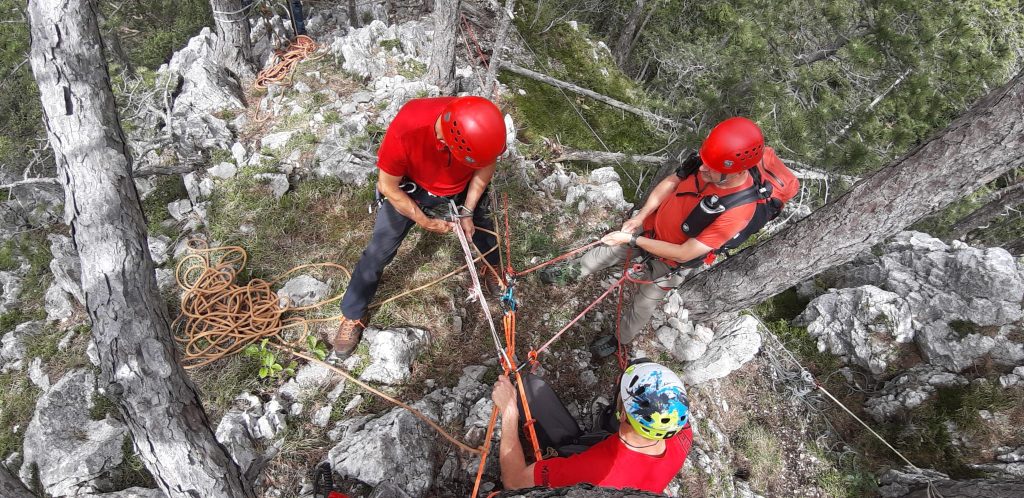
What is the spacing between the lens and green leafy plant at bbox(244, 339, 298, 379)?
348 centimetres

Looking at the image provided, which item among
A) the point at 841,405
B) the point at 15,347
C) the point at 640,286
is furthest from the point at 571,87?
the point at 15,347

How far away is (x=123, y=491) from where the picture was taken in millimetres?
2670

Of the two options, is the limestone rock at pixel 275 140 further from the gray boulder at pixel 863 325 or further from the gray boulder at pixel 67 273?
the gray boulder at pixel 863 325

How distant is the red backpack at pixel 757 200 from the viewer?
3021 millimetres

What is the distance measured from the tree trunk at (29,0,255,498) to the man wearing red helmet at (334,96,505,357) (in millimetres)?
1317

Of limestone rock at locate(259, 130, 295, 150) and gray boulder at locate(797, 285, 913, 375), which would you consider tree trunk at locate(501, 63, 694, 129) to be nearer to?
limestone rock at locate(259, 130, 295, 150)

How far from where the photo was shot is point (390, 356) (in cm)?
349

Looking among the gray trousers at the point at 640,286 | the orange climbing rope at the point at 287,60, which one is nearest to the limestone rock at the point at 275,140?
the orange climbing rope at the point at 287,60

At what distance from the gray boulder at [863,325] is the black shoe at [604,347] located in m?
2.33

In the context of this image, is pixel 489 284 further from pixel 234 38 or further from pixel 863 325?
pixel 234 38

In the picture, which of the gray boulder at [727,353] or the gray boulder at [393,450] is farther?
the gray boulder at [727,353]

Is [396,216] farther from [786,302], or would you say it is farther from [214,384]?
[786,302]

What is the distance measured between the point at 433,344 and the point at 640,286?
5.73ft

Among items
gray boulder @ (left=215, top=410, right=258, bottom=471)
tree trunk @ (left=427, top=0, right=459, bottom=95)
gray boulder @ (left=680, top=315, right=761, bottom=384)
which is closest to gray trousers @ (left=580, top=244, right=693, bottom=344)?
gray boulder @ (left=680, top=315, right=761, bottom=384)
